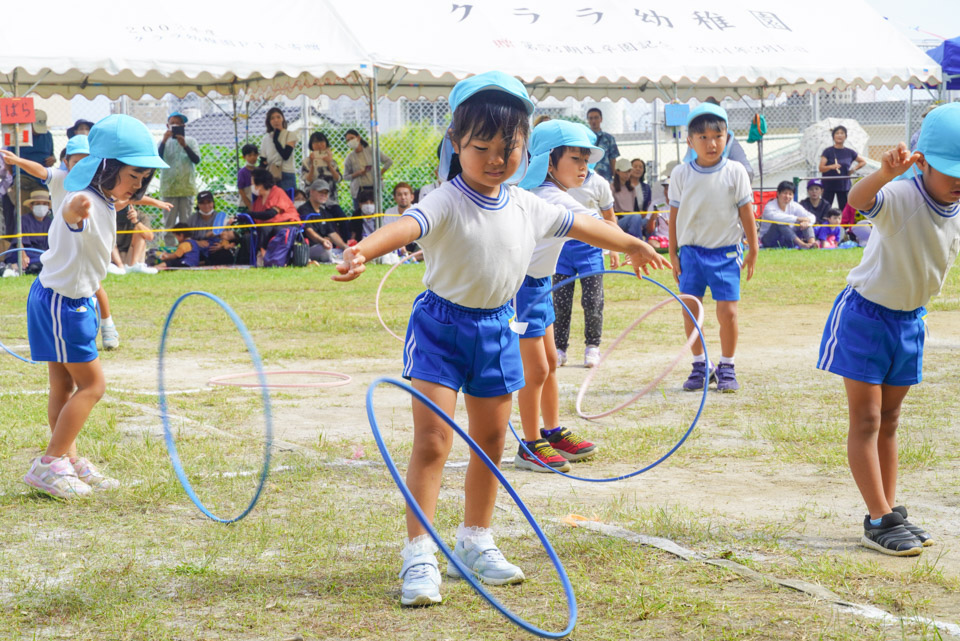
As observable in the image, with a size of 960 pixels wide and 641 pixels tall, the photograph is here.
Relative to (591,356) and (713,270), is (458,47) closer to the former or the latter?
(591,356)

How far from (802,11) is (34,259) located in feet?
43.7

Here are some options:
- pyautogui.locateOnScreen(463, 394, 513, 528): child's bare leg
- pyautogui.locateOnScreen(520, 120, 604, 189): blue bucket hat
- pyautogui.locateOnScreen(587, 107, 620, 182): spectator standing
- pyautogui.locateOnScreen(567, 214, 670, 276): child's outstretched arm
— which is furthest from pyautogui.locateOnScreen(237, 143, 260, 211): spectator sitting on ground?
pyautogui.locateOnScreen(463, 394, 513, 528): child's bare leg

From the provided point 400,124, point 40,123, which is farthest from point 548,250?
point 400,124

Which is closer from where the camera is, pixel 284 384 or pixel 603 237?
pixel 603 237

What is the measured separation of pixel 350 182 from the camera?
1891 cm

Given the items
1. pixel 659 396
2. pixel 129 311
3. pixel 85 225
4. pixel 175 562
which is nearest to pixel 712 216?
pixel 659 396

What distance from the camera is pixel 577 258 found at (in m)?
6.94

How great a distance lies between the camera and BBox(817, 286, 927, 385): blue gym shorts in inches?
154

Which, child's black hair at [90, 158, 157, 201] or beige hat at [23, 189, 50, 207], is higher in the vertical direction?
child's black hair at [90, 158, 157, 201]

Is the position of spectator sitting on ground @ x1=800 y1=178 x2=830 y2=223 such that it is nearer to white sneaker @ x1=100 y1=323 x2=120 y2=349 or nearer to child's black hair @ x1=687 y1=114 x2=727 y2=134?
child's black hair @ x1=687 y1=114 x2=727 y2=134

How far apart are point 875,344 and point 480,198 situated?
5.02 ft

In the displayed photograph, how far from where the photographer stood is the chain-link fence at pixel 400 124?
818 inches

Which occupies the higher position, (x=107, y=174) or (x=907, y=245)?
(x=107, y=174)

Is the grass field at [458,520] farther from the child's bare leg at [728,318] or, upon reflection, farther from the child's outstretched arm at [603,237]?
the child's outstretched arm at [603,237]
